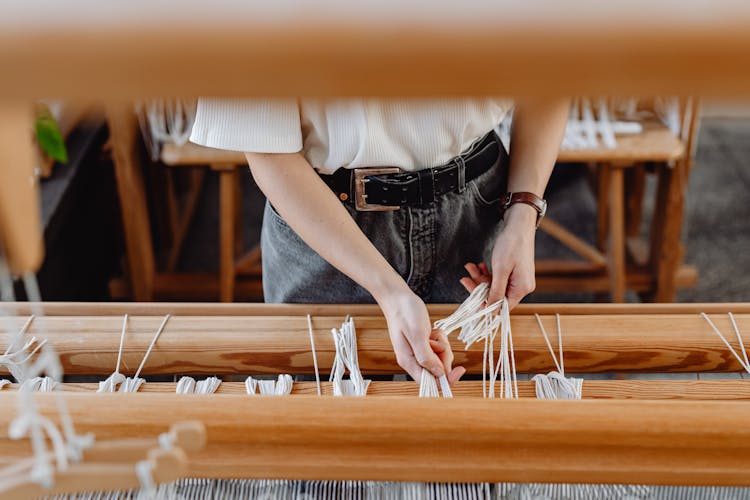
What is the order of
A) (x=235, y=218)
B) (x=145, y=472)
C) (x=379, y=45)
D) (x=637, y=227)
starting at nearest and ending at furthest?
1. (x=379, y=45)
2. (x=145, y=472)
3. (x=235, y=218)
4. (x=637, y=227)

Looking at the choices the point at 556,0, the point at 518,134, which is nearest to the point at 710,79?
the point at 556,0

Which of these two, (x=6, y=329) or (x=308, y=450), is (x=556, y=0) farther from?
(x=6, y=329)

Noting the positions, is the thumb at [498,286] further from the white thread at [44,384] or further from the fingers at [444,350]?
the white thread at [44,384]

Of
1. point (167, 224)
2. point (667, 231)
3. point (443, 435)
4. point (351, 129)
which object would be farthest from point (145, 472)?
point (167, 224)

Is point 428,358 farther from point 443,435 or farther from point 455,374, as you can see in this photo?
point 443,435

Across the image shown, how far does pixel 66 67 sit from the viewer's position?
22 cm

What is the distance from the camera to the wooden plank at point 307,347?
33.4 inches

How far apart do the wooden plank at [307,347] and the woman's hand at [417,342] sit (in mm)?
31

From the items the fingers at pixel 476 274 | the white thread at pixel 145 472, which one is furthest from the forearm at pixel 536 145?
the white thread at pixel 145 472

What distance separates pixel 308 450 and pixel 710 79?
0.48 m

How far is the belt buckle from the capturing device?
3.27 feet

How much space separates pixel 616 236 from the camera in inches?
88.0

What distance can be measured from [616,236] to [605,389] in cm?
154

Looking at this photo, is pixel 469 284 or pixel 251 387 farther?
pixel 469 284
